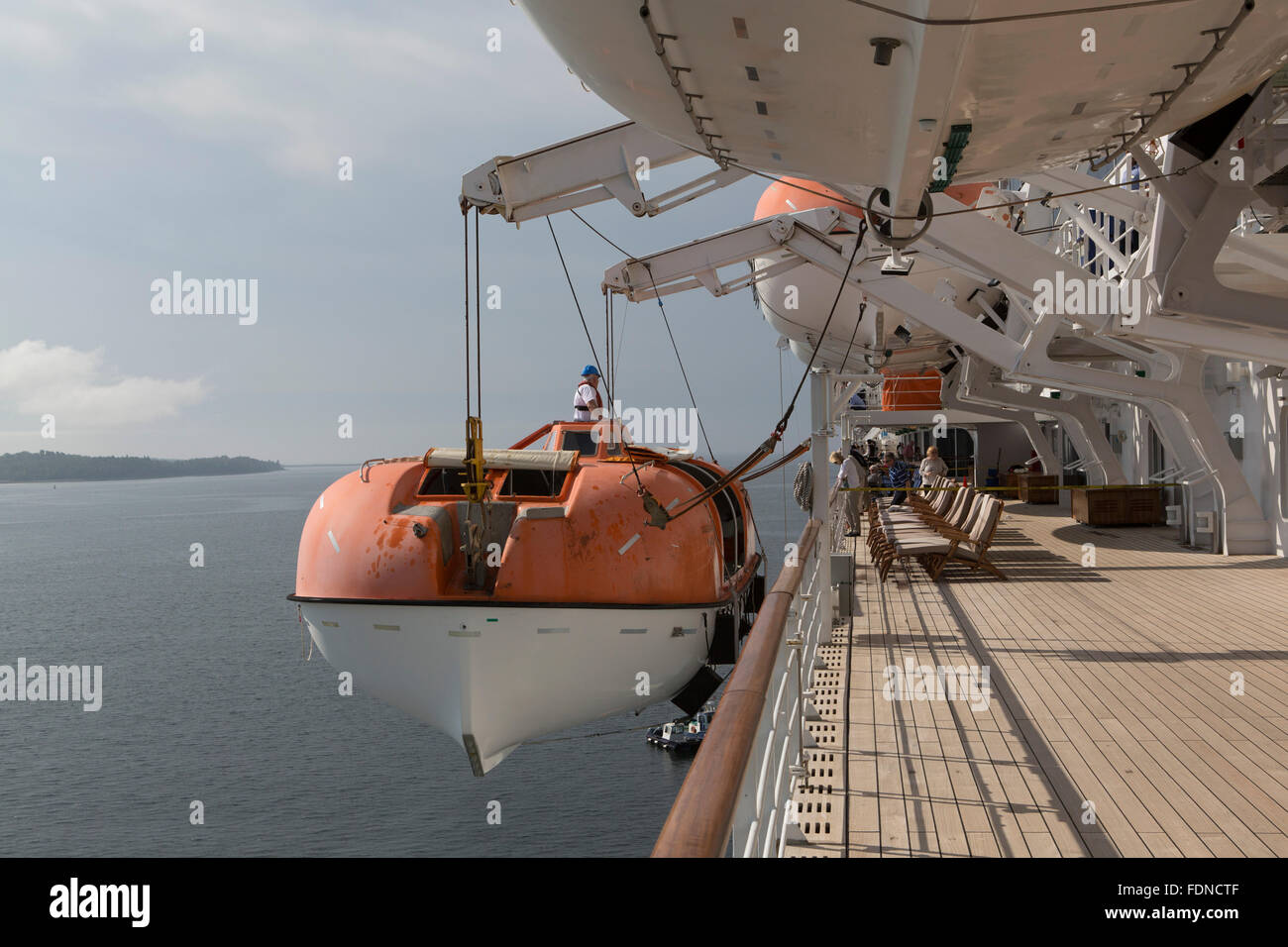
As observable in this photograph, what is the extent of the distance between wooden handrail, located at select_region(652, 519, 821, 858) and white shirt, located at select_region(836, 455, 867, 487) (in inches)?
467

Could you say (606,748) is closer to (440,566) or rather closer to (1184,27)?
(440,566)

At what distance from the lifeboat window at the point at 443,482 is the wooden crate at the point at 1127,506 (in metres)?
10.3

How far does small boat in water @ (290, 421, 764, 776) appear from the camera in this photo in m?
7.15

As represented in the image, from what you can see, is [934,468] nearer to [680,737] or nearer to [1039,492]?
[1039,492]

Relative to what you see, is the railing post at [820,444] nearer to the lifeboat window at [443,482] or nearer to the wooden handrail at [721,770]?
the lifeboat window at [443,482]

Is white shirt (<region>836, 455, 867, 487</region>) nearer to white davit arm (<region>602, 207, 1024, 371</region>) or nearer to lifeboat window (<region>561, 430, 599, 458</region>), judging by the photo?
white davit arm (<region>602, 207, 1024, 371</region>)

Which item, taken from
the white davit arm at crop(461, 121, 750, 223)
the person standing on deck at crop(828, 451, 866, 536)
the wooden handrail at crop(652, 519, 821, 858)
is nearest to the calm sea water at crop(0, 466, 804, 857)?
→ the person standing on deck at crop(828, 451, 866, 536)

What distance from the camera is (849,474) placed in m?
14.4

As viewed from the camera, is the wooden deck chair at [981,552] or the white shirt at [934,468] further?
the white shirt at [934,468]

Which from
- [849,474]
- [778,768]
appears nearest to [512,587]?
[778,768]

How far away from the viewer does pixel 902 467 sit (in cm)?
3819

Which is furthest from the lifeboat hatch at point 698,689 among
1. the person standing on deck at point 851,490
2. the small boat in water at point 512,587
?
the person standing on deck at point 851,490

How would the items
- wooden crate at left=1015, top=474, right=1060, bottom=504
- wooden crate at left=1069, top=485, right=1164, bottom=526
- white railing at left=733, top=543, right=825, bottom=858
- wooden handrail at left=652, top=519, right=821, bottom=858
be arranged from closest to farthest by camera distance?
wooden handrail at left=652, top=519, right=821, bottom=858
white railing at left=733, top=543, right=825, bottom=858
wooden crate at left=1069, top=485, right=1164, bottom=526
wooden crate at left=1015, top=474, right=1060, bottom=504

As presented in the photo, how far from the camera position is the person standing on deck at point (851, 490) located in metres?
14.2
